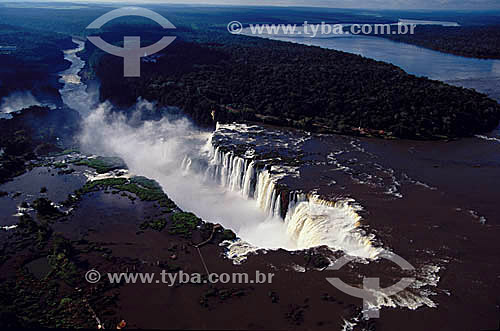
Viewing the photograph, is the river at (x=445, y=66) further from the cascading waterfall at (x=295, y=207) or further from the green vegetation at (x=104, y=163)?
the green vegetation at (x=104, y=163)

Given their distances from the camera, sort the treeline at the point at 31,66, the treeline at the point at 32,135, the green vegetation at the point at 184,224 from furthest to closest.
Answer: the treeline at the point at 31,66
the treeline at the point at 32,135
the green vegetation at the point at 184,224

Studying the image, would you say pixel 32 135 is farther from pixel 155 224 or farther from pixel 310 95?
pixel 310 95

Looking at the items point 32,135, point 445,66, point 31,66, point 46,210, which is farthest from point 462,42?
point 46,210

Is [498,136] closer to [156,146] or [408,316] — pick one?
[408,316]

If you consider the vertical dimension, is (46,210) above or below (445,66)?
below

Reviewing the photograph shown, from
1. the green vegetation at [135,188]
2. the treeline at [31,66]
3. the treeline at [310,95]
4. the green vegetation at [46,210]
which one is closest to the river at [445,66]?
the treeline at [310,95]

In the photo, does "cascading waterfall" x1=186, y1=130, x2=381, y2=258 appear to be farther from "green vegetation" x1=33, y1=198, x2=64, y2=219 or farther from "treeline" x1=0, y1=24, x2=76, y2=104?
"treeline" x1=0, y1=24, x2=76, y2=104

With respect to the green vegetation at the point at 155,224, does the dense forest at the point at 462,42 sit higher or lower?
higher

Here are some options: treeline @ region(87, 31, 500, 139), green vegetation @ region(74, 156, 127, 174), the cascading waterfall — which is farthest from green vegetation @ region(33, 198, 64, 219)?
treeline @ region(87, 31, 500, 139)

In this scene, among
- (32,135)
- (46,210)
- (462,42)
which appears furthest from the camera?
(462,42)
